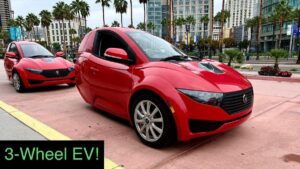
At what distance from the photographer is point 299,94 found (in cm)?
610

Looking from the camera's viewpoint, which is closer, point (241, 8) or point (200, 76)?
point (200, 76)

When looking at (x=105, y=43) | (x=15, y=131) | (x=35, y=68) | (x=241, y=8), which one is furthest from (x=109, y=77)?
(x=241, y=8)

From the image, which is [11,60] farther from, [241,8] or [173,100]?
[241,8]

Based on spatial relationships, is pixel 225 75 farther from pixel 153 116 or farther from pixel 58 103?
pixel 58 103

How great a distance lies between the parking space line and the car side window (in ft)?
4.64

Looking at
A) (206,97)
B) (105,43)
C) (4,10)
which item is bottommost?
(206,97)

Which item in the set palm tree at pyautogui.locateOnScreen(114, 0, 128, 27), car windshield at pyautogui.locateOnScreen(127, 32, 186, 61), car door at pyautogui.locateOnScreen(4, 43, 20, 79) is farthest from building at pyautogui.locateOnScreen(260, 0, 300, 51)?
car windshield at pyautogui.locateOnScreen(127, 32, 186, 61)

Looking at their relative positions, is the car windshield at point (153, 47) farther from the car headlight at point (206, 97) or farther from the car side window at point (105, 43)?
the car headlight at point (206, 97)

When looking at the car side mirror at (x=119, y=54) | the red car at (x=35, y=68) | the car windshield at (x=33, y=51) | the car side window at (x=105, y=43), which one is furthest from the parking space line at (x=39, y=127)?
the car windshield at (x=33, y=51)

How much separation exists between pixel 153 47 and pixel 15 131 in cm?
241

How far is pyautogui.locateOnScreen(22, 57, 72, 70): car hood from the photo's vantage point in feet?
22.6

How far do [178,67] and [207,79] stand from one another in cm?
41

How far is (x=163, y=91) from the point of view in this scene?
2893 millimetres

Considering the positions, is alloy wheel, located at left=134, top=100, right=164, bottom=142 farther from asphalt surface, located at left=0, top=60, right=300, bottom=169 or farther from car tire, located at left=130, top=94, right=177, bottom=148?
asphalt surface, located at left=0, top=60, right=300, bottom=169
